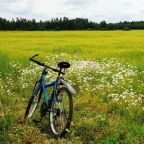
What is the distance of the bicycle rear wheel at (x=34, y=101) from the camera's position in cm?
975

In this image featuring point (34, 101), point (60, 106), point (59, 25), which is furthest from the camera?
point (59, 25)

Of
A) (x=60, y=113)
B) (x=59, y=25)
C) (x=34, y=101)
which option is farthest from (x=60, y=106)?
(x=59, y=25)

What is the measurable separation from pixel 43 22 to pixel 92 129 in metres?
126

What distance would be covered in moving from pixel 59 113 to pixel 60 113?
2cm

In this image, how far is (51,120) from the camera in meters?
8.81

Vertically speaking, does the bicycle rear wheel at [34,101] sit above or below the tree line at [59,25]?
above

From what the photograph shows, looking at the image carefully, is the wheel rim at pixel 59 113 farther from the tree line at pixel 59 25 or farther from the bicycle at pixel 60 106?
the tree line at pixel 59 25

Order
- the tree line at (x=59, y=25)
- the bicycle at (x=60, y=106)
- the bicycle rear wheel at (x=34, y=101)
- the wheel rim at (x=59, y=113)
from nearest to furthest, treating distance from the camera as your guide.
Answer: the bicycle at (x=60, y=106)
the wheel rim at (x=59, y=113)
the bicycle rear wheel at (x=34, y=101)
the tree line at (x=59, y=25)

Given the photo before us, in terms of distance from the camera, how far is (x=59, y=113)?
859 cm

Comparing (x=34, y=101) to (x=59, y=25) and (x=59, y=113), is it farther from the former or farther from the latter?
(x=59, y=25)

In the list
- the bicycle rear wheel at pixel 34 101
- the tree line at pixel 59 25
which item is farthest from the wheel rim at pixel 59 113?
the tree line at pixel 59 25

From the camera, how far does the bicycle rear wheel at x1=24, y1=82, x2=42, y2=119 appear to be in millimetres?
9754

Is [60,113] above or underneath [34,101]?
above

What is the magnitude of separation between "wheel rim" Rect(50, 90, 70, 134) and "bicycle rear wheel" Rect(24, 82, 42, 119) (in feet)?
3.34
